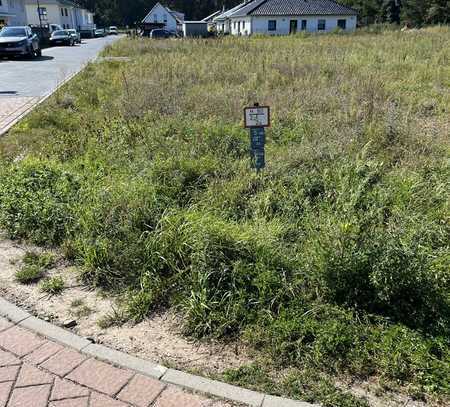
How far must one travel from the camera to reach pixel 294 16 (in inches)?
2096

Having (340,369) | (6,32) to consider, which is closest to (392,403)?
(340,369)

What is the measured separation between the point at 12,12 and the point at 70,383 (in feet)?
179

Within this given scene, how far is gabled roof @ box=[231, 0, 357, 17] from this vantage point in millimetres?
52688

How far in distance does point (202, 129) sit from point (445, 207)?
12.9 feet

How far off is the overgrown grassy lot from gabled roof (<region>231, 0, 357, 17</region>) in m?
48.7

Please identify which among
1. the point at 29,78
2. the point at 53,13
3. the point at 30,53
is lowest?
the point at 29,78

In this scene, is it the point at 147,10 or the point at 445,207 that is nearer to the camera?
the point at 445,207

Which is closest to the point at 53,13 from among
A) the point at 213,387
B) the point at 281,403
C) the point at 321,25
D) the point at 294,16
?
the point at 294,16

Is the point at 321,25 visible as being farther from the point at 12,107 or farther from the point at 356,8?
the point at 12,107

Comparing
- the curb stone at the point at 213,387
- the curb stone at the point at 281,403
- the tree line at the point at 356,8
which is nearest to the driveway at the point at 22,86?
the curb stone at the point at 213,387

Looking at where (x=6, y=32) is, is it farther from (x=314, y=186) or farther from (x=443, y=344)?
(x=443, y=344)

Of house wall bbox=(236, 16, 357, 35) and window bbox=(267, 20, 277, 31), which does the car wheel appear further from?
window bbox=(267, 20, 277, 31)

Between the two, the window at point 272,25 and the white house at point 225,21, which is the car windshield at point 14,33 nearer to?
the window at point 272,25

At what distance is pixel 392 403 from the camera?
253 cm
